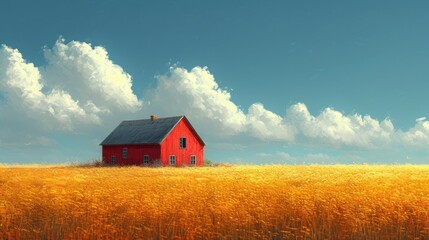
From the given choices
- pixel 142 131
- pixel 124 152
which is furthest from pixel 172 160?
pixel 124 152

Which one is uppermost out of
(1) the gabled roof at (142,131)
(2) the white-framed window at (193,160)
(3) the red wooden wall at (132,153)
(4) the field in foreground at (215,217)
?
(1) the gabled roof at (142,131)

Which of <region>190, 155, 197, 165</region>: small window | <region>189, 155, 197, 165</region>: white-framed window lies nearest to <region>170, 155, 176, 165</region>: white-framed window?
<region>189, 155, 197, 165</region>: white-framed window

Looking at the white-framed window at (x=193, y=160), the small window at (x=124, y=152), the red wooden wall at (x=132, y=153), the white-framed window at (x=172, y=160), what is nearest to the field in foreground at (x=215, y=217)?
the red wooden wall at (x=132, y=153)

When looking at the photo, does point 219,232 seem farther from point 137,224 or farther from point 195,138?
point 195,138

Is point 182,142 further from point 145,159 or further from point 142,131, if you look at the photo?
point 142,131

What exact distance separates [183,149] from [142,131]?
20.8 feet

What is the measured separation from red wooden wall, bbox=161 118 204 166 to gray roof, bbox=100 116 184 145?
0.85 m

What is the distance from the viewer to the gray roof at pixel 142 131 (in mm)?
59875

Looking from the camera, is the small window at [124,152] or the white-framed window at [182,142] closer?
the white-framed window at [182,142]

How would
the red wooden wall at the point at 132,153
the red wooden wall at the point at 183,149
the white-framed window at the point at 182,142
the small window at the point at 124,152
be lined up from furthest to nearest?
the small window at the point at 124,152 → the white-framed window at the point at 182,142 → the red wooden wall at the point at 183,149 → the red wooden wall at the point at 132,153

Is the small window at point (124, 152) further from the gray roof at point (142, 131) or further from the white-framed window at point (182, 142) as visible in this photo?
the white-framed window at point (182, 142)

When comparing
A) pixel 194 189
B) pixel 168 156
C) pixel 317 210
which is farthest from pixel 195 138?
pixel 317 210

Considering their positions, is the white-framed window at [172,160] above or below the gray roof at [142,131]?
below

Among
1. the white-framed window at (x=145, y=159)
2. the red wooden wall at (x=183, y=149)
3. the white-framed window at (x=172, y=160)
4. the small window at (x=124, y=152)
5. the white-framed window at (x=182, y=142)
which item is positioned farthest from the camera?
the small window at (x=124, y=152)
